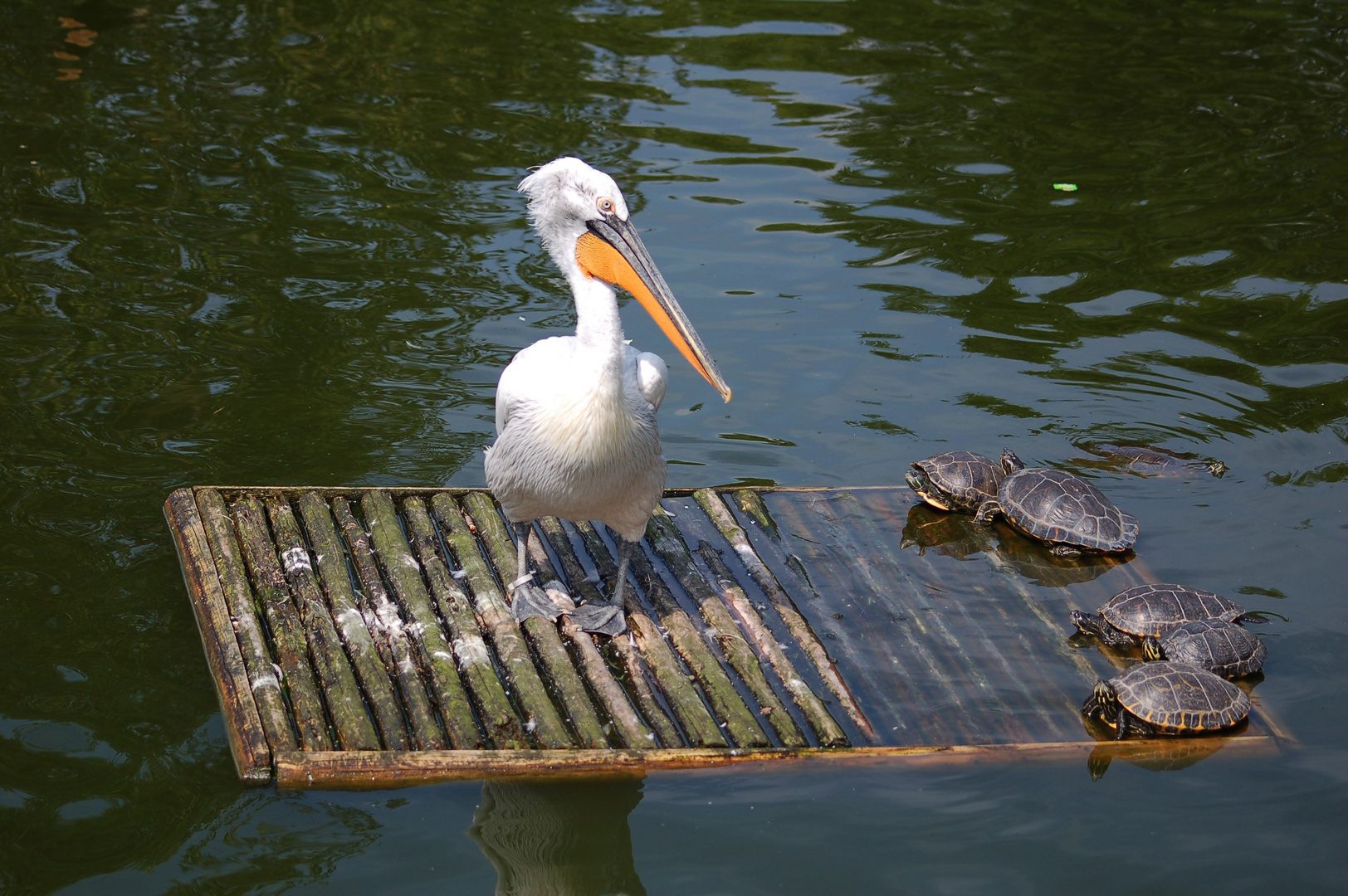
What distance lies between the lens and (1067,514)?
5352mm

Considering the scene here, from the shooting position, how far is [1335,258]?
8.45 metres

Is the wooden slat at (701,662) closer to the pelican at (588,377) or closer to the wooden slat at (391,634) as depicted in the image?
the pelican at (588,377)

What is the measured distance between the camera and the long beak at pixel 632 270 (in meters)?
4.43

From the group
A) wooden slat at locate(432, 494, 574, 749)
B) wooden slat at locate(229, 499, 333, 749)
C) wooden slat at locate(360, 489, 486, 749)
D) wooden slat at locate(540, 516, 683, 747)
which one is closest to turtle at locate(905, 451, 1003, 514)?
wooden slat at locate(540, 516, 683, 747)

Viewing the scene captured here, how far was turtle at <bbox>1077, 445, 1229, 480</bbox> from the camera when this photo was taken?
20.5 feet

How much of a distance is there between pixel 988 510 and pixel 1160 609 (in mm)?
1055

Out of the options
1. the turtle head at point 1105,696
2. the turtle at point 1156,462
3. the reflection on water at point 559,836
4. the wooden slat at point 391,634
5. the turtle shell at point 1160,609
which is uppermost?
the turtle shell at point 1160,609

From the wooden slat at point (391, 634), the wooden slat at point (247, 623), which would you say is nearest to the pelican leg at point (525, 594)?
the wooden slat at point (391, 634)

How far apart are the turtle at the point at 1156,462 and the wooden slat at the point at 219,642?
4488mm

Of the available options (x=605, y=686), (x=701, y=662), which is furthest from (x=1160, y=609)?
(x=605, y=686)

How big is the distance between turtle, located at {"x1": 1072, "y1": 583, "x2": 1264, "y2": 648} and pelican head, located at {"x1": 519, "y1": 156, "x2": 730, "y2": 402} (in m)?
1.85

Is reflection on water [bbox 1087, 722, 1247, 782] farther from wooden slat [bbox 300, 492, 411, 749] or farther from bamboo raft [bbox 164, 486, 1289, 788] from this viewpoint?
wooden slat [bbox 300, 492, 411, 749]

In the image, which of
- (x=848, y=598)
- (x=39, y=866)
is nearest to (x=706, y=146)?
(x=848, y=598)

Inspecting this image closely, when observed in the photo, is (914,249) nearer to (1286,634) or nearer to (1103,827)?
(1286,634)
